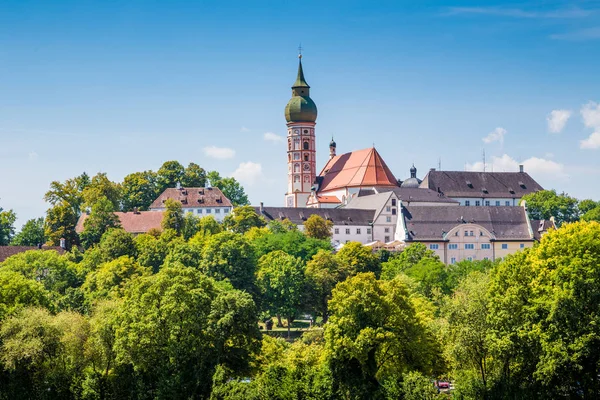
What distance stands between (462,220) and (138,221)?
1550 inches

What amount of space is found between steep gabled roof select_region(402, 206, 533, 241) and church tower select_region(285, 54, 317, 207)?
4095 cm

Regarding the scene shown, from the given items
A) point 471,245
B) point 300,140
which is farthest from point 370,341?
point 300,140

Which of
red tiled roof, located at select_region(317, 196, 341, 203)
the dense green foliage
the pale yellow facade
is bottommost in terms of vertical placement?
the dense green foliage

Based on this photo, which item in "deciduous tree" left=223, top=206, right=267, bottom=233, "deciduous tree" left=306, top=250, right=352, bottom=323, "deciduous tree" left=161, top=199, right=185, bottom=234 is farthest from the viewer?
"deciduous tree" left=223, top=206, right=267, bottom=233

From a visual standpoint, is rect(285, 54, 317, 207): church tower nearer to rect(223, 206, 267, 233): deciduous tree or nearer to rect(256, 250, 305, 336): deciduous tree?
rect(223, 206, 267, 233): deciduous tree

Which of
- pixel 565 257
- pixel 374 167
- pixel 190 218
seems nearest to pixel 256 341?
pixel 565 257

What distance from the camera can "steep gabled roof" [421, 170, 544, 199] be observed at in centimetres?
14288

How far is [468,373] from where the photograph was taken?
166 feet

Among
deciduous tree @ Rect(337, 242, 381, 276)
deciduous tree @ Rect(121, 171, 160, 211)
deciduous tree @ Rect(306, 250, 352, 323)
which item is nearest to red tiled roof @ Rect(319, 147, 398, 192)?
deciduous tree @ Rect(121, 171, 160, 211)

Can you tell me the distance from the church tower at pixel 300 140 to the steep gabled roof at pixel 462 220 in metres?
40.9

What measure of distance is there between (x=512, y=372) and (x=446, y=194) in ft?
302

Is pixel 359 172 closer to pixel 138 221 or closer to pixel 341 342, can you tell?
pixel 138 221

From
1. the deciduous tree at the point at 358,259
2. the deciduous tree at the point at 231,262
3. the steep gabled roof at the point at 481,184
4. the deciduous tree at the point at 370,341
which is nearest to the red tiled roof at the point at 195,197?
the steep gabled roof at the point at 481,184

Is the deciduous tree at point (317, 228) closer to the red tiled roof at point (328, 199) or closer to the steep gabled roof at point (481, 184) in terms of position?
the red tiled roof at point (328, 199)
